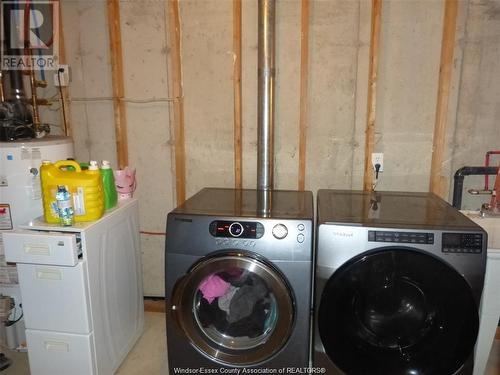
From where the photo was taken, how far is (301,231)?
1.59 meters

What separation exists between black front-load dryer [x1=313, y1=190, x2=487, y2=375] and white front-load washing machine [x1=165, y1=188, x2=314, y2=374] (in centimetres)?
10

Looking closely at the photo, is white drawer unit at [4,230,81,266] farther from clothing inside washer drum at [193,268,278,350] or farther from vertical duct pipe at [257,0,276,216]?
vertical duct pipe at [257,0,276,216]

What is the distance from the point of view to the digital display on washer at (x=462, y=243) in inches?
57.8

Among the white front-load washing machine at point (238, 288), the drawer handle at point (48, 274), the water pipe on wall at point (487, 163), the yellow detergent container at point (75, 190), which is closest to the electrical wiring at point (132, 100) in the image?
the yellow detergent container at point (75, 190)

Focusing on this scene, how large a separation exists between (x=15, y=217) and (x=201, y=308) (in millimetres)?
1138

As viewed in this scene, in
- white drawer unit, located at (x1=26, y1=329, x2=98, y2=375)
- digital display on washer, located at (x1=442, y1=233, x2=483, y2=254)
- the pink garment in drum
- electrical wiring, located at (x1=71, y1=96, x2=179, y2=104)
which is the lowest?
white drawer unit, located at (x1=26, y1=329, x2=98, y2=375)

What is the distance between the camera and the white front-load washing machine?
1.59 m

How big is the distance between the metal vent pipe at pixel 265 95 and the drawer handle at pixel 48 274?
118 centimetres

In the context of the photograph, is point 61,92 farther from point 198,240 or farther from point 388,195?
point 388,195

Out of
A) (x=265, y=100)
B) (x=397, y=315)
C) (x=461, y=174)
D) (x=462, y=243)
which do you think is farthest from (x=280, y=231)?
(x=461, y=174)

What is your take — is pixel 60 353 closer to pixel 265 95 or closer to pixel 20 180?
pixel 20 180

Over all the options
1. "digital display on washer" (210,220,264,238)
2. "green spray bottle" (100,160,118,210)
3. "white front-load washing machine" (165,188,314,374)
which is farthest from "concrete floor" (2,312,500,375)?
"digital display on washer" (210,220,264,238)

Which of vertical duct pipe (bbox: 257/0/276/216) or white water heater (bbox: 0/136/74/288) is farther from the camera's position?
vertical duct pipe (bbox: 257/0/276/216)

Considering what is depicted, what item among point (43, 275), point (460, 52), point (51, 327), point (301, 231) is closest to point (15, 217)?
point (43, 275)
